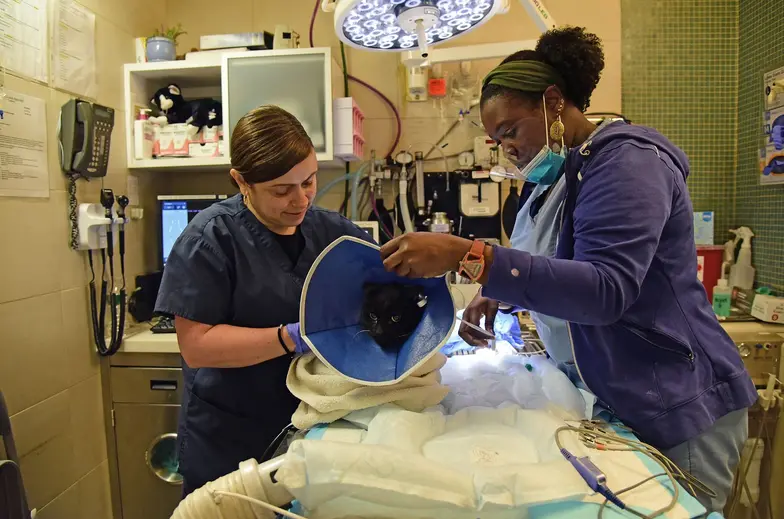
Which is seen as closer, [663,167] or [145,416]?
[663,167]

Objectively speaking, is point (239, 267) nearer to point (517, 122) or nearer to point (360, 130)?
point (517, 122)

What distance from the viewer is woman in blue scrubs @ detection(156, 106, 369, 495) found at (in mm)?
1075

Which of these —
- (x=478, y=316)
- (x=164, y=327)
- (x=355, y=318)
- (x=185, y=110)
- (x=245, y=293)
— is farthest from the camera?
(x=185, y=110)

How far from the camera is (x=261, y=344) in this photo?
104 cm

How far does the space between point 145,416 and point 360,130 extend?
58.7 inches

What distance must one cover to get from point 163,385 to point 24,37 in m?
1.28

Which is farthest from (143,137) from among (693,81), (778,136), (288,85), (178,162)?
(778,136)

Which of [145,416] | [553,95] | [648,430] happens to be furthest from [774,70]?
[145,416]

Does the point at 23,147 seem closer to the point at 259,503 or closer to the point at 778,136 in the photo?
the point at 259,503

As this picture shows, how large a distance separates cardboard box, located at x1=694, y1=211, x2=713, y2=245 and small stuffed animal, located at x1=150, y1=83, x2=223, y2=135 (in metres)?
2.18

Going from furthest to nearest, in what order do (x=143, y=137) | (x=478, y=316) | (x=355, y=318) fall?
(x=143, y=137) < (x=478, y=316) < (x=355, y=318)

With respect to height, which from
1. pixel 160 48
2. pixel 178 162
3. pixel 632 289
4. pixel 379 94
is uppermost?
pixel 160 48

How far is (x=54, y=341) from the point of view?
1740 millimetres

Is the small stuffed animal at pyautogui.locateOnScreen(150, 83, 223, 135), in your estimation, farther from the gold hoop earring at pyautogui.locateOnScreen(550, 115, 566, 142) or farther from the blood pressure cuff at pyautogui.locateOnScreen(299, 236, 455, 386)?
the gold hoop earring at pyautogui.locateOnScreen(550, 115, 566, 142)
